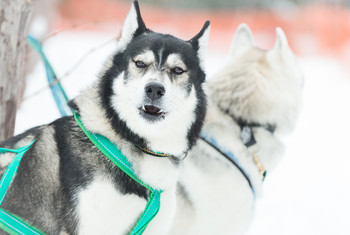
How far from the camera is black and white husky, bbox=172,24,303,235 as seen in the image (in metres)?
2.86

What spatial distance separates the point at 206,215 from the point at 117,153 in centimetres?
102

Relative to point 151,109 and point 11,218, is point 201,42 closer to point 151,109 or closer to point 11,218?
point 151,109

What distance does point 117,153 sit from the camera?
2.10 metres

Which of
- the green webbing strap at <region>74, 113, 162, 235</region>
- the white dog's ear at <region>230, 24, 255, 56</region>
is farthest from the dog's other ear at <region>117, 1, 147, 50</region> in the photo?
the white dog's ear at <region>230, 24, 255, 56</region>

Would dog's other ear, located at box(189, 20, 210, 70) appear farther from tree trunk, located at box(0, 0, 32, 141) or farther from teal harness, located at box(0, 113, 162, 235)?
tree trunk, located at box(0, 0, 32, 141)

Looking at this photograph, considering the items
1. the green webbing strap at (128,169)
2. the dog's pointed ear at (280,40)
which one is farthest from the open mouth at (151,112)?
the dog's pointed ear at (280,40)

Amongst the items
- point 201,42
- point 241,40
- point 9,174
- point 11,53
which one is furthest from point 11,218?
point 241,40

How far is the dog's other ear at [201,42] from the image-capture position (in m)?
2.49

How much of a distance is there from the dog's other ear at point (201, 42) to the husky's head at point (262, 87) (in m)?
0.66

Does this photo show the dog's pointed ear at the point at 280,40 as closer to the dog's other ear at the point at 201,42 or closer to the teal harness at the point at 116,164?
the dog's other ear at the point at 201,42

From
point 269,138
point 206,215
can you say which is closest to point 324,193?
point 269,138

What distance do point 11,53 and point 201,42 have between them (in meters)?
1.24

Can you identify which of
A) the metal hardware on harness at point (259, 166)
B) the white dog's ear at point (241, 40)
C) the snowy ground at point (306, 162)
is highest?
the white dog's ear at point (241, 40)

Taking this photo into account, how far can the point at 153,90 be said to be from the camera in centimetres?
212
